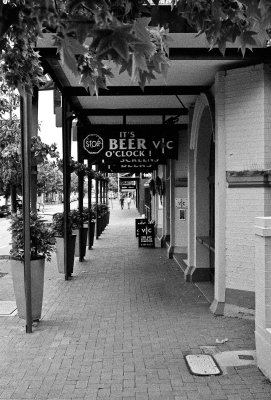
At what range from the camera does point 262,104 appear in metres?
7.33

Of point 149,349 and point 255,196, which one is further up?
point 255,196

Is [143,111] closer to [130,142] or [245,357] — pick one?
[130,142]

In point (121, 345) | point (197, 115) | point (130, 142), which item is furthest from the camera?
point (130, 142)

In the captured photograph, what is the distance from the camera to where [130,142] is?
430 inches

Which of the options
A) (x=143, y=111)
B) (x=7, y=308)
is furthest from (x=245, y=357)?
(x=143, y=111)

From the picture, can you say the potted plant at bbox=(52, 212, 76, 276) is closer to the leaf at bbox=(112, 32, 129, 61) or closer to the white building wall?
the white building wall

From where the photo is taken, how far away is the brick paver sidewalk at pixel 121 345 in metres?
4.94

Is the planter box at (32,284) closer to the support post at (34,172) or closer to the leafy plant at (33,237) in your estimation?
the leafy plant at (33,237)

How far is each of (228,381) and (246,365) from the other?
21.3 inches

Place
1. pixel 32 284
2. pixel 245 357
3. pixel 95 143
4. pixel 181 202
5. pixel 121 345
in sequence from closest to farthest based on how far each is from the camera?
pixel 245 357 < pixel 121 345 < pixel 32 284 < pixel 95 143 < pixel 181 202

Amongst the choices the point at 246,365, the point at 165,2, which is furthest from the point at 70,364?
the point at 165,2

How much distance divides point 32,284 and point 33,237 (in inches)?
27.4

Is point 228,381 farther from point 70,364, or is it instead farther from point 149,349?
point 70,364

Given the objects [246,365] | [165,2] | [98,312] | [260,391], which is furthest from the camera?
[98,312]
